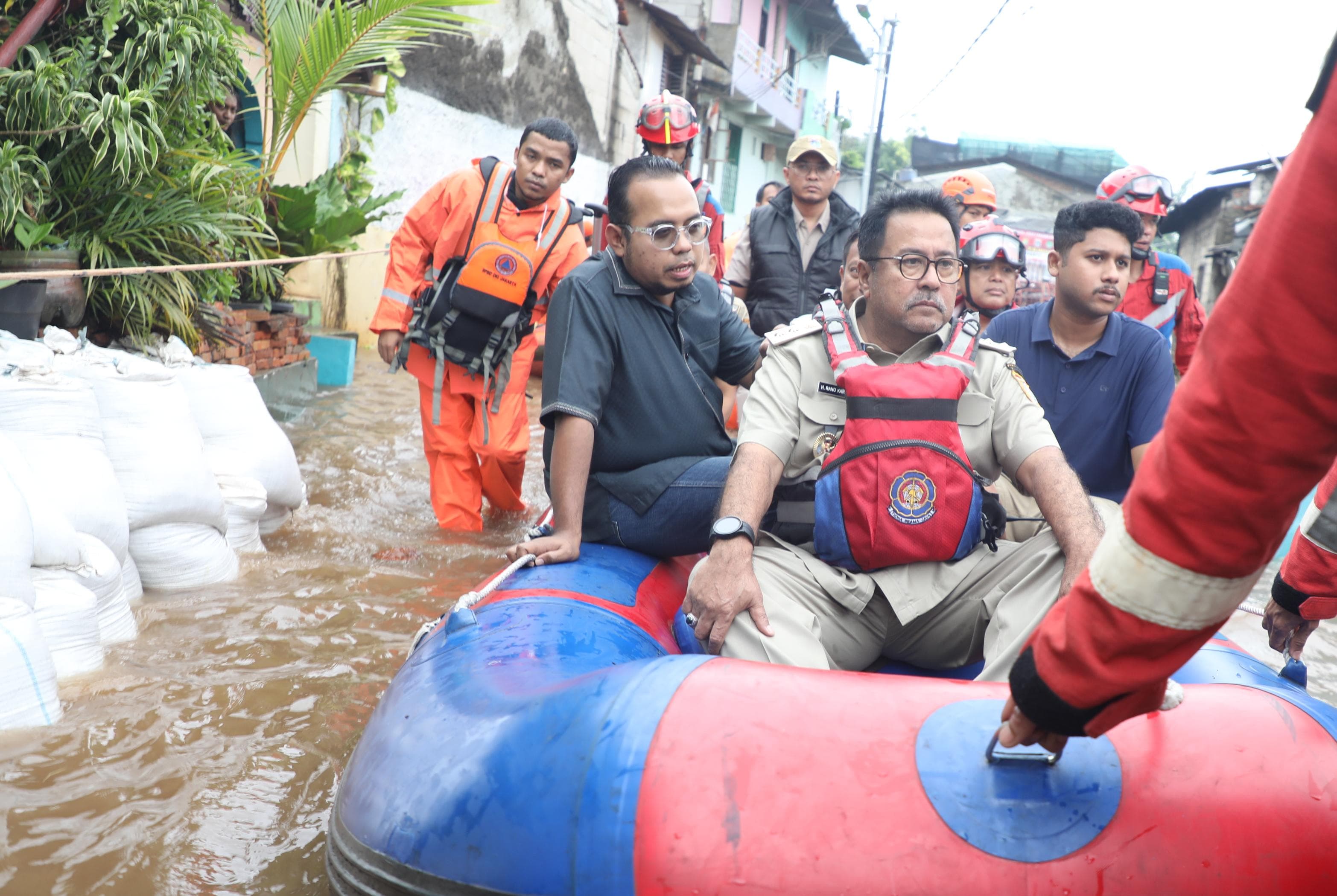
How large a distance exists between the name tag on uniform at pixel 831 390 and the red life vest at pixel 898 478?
12 centimetres

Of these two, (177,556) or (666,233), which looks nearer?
(666,233)

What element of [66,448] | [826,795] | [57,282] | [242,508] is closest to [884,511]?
[826,795]

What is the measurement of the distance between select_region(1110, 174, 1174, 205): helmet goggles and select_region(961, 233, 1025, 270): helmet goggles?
4.27ft

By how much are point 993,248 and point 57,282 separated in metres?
3.67

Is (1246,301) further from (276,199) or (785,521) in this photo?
(276,199)

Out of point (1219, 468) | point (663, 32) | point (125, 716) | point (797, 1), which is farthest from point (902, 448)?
point (797, 1)

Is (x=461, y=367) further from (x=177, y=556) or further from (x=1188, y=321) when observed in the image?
(x=1188, y=321)

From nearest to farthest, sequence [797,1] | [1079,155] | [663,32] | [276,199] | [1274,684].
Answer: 1. [1274,684]
2. [276,199]
3. [663,32]
4. [797,1]
5. [1079,155]

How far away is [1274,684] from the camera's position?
189cm

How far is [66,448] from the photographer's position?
10.1 ft

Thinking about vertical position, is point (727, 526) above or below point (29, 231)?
below

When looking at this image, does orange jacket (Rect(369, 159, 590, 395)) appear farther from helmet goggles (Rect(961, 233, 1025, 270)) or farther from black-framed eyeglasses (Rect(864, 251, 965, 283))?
black-framed eyeglasses (Rect(864, 251, 965, 283))

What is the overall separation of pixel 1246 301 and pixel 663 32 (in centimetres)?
1871

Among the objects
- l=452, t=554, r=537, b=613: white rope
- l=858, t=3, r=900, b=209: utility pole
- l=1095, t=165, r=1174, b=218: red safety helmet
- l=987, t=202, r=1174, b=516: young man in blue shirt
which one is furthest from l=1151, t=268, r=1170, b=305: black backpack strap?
l=858, t=3, r=900, b=209: utility pole
